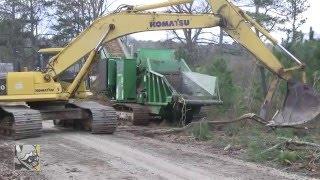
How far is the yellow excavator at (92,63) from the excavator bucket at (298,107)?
0.26 ft

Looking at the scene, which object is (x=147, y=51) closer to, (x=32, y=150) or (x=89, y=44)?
(x=89, y=44)

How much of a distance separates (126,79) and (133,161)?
7080 millimetres

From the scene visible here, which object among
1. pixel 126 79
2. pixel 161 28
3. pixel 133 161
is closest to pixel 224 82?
pixel 126 79

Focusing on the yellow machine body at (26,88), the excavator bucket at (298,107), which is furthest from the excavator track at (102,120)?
the excavator bucket at (298,107)

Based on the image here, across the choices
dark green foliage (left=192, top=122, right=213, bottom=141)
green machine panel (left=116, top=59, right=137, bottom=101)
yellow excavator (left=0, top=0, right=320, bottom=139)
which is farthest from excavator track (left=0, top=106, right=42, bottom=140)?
green machine panel (left=116, top=59, right=137, bottom=101)

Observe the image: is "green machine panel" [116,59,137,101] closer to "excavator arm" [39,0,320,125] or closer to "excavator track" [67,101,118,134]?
"excavator arm" [39,0,320,125]

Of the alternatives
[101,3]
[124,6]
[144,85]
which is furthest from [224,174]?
[101,3]

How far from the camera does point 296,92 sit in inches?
533

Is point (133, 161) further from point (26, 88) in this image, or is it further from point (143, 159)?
point (26, 88)

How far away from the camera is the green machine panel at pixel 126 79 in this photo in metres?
17.4

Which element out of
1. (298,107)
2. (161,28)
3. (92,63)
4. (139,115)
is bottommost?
(139,115)

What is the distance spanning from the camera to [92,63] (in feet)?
48.3

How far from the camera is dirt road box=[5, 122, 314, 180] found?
925 centimetres

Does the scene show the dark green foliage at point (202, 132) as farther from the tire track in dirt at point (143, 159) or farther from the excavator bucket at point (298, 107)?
the tire track in dirt at point (143, 159)
